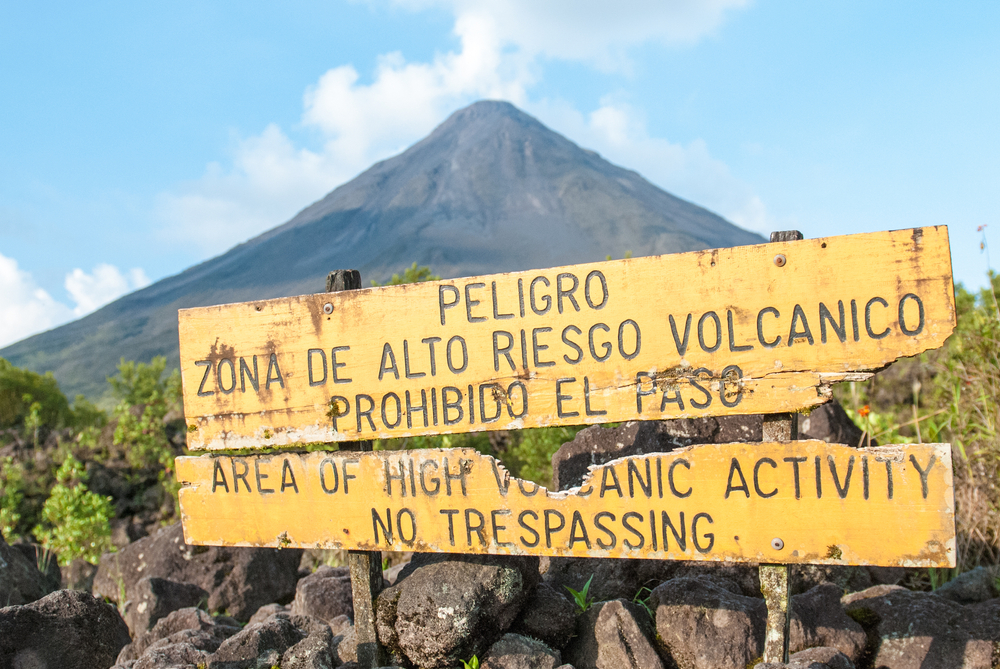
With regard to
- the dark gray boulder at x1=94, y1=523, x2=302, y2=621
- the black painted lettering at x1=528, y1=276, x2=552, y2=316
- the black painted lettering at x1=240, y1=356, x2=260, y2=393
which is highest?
the black painted lettering at x1=528, y1=276, x2=552, y2=316

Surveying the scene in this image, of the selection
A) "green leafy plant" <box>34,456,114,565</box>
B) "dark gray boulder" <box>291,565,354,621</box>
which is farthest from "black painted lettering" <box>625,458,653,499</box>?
"green leafy plant" <box>34,456,114,565</box>

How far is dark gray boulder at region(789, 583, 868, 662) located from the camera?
328 centimetres

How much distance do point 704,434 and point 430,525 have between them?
2.01 m

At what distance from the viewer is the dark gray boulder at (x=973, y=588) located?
3977mm

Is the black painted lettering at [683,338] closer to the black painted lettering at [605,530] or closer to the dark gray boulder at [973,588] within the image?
the black painted lettering at [605,530]

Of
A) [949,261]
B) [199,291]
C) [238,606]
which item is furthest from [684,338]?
[199,291]

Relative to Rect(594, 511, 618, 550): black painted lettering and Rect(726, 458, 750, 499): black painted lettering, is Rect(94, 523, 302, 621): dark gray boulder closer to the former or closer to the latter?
Rect(594, 511, 618, 550): black painted lettering

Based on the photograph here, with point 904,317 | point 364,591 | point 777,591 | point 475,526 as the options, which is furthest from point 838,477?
point 364,591

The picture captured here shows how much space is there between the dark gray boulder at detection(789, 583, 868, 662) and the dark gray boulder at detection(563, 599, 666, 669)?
701 millimetres

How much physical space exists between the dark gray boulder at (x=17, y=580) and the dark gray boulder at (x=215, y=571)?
2.15ft

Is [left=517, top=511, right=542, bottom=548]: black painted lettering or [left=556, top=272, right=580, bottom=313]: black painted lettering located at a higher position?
[left=556, top=272, right=580, bottom=313]: black painted lettering

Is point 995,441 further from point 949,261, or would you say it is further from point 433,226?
point 433,226

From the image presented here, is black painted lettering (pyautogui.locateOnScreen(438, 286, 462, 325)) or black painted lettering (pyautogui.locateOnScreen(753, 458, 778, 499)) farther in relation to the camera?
black painted lettering (pyautogui.locateOnScreen(438, 286, 462, 325))

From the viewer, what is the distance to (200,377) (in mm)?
3547
